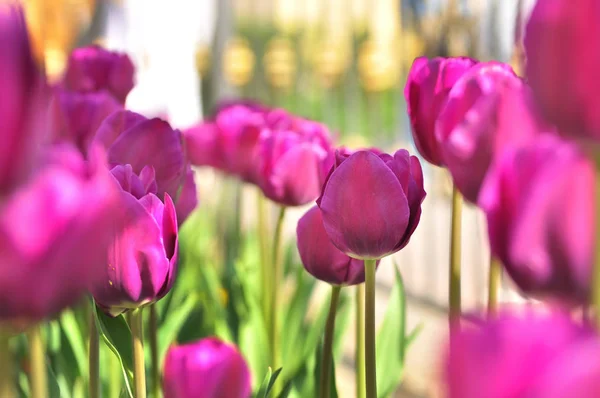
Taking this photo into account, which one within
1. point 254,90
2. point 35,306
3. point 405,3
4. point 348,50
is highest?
point 35,306

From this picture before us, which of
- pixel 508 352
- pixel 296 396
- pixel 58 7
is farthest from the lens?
pixel 58 7

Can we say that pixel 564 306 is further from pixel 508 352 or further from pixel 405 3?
pixel 405 3

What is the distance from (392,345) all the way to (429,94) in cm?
20

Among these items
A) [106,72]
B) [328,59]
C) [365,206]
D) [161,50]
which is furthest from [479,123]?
[328,59]

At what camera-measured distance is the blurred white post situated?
1387 millimetres

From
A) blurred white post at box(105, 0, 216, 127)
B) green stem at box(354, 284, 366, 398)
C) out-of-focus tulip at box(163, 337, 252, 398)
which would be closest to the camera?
out-of-focus tulip at box(163, 337, 252, 398)

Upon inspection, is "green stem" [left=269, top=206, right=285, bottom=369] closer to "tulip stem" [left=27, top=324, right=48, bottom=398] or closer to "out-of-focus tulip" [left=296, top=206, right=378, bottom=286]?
"out-of-focus tulip" [left=296, top=206, right=378, bottom=286]

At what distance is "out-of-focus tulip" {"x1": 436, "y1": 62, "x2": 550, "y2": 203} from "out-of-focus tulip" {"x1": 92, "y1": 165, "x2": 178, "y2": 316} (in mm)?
94

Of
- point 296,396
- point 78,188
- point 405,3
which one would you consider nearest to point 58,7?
point 405,3

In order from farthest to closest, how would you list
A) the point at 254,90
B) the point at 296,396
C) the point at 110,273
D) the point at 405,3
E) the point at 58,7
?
the point at 254,90
the point at 58,7
the point at 405,3
the point at 296,396
the point at 110,273

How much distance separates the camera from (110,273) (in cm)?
23

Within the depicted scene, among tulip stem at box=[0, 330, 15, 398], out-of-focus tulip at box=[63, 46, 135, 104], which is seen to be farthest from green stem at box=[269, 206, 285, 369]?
tulip stem at box=[0, 330, 15, 398]

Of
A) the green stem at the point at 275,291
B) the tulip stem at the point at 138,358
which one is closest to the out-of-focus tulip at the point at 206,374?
the tulip stem at the point at 138,358

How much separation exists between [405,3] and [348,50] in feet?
1.54
